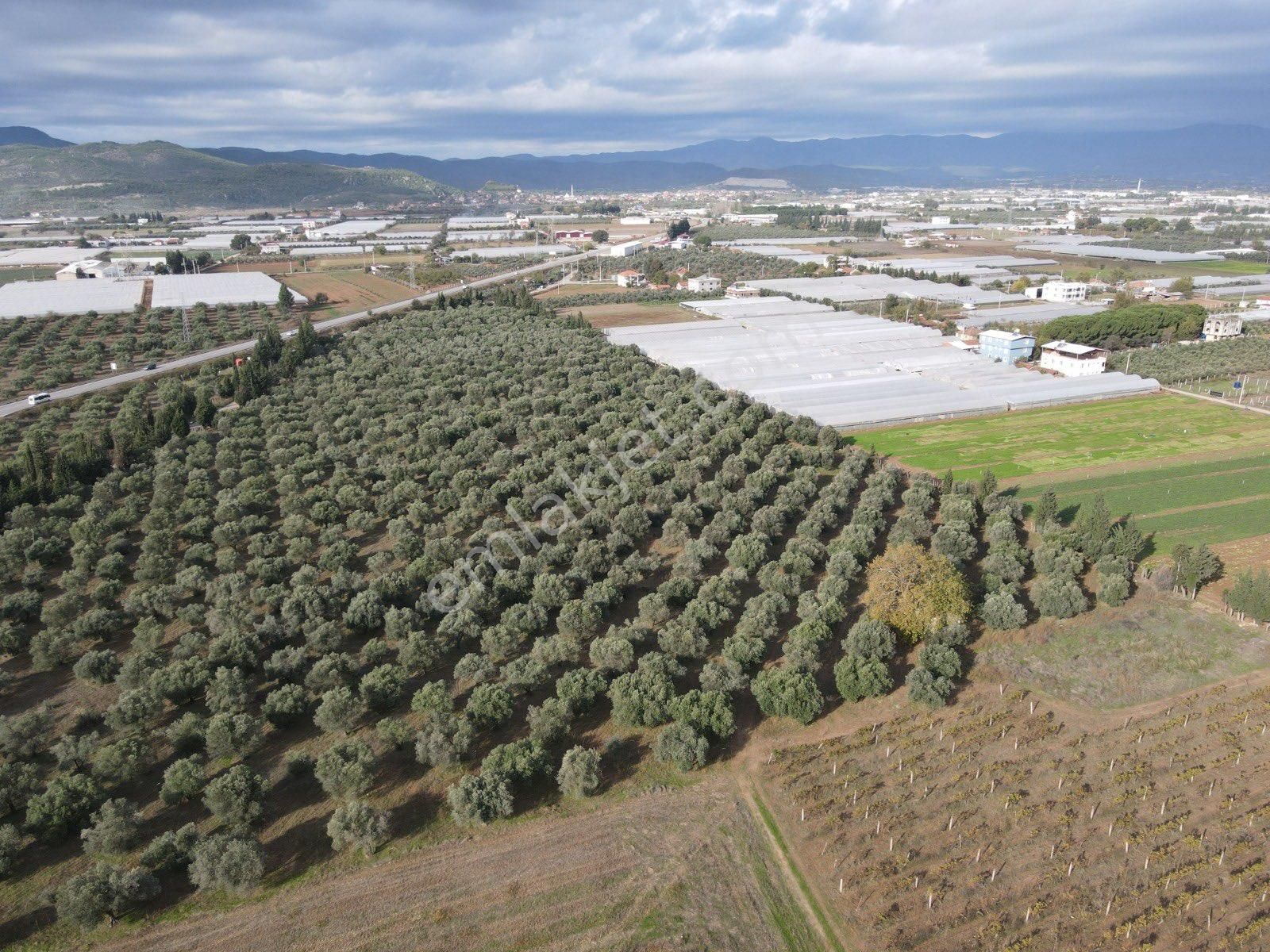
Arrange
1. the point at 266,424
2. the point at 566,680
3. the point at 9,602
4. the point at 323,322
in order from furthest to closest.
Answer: the point at 323,322
the point at 266,424
the point at 9,602
the point at 566,680

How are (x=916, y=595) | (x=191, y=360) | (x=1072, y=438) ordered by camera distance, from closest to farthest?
1. (x=916, y=595)
2. (x=1072, y=438)
3. (x=191, y=360)

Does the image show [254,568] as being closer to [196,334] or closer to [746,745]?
[746,745]

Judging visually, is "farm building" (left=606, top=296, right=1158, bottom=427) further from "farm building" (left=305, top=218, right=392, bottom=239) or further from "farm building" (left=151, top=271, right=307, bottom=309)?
"farm building" (left=305, top=218, right=392, bottom=239)

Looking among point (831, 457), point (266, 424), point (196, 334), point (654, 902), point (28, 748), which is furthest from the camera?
point (196, 334)

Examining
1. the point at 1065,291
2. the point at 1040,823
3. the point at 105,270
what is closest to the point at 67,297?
the point at 105,270

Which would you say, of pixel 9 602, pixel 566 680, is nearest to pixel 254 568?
pixel 9 602

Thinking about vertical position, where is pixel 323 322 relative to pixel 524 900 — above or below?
above

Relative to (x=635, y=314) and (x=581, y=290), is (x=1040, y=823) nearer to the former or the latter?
(x=635, y=314)
